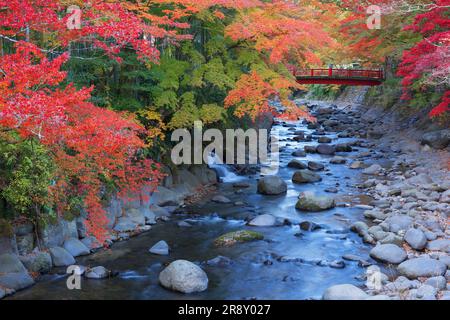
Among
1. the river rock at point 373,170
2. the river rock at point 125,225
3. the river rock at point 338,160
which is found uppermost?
the river rock at point 338,160

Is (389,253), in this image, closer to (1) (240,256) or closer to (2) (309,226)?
(2) (309,226)

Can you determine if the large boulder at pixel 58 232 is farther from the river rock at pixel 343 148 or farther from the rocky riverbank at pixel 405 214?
the river rock at pixel 343 148

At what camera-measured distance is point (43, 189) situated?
34.5 ft

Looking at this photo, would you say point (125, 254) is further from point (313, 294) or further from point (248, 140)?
point (248, 140)

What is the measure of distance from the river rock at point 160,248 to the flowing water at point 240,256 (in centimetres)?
17

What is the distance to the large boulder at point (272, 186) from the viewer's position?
18.5 meters

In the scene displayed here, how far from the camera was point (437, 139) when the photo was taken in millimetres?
22266

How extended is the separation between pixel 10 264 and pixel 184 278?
3.79 meters

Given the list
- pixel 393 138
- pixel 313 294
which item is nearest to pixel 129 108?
pixel 313 294

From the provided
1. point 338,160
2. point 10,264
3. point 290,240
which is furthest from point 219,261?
point 338,160

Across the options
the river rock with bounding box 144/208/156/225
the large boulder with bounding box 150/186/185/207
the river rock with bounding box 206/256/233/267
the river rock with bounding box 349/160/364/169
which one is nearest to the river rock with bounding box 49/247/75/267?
the river rock with bounding box 206/256/233/267

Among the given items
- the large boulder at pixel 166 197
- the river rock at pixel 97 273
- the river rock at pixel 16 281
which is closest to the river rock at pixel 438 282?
the river rock at pixel 97 273

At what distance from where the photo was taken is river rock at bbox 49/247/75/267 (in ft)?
37.2

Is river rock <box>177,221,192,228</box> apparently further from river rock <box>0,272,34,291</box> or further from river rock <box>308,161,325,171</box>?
river rock <box>308,161,325,171</box>
